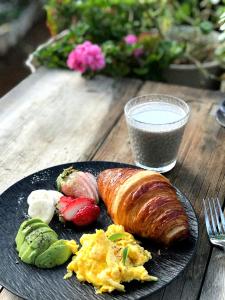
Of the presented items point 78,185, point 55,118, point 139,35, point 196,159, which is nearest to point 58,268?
point 78,185

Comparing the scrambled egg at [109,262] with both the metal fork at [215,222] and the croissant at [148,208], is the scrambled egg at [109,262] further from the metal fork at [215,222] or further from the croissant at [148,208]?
the metal fork at [215,222]

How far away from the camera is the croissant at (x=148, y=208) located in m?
0.95

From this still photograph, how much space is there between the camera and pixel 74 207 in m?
1.04

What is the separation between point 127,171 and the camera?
1068 millimetres

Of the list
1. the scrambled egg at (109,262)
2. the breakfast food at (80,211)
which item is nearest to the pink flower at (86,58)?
the breakfast food at (80,211)

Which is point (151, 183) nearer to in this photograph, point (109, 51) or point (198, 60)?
point (109, 51)

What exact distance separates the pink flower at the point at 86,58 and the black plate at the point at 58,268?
0.81m

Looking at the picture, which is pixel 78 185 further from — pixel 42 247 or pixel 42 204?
pixel 42 247

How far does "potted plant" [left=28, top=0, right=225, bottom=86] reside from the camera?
1923 millimetres

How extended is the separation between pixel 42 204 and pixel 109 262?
251mm

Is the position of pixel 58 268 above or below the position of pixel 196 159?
above

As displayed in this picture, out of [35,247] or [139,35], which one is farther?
[139,35]

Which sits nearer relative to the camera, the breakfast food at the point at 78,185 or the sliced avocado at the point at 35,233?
the sliced avocado at the point at 35,233

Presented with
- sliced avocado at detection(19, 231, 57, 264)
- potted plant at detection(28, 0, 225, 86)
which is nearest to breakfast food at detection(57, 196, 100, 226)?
sliced avocado at detection(19, 231, 57, 264)
